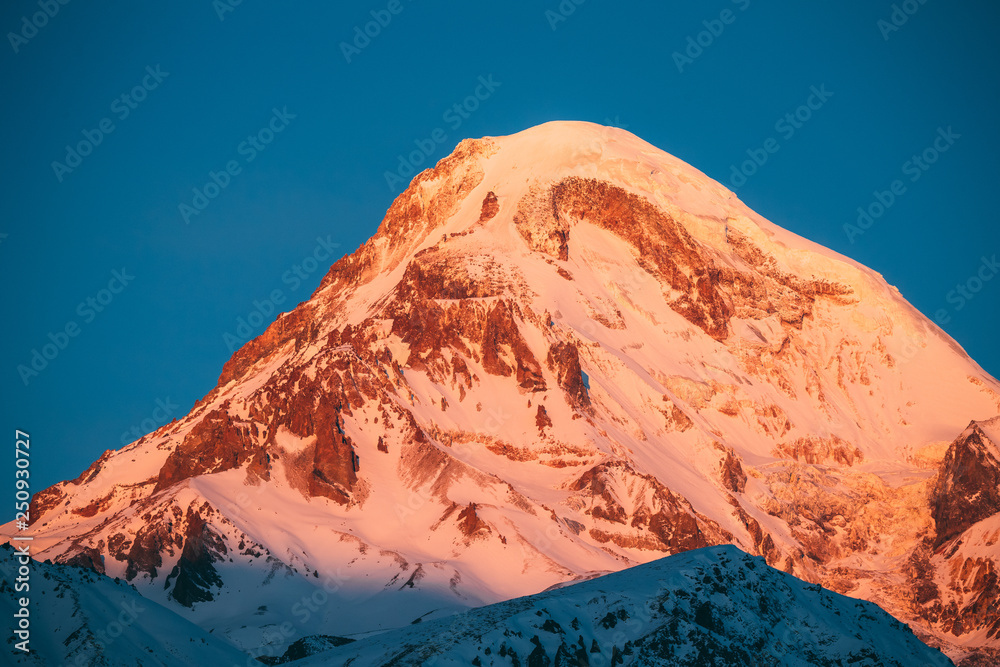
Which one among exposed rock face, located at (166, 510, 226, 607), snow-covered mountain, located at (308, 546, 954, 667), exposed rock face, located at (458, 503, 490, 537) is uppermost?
exposed rock face, located at (458, 503, 490, 537)

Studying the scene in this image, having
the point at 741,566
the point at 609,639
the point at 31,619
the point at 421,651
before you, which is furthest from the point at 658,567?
the point at 31,619

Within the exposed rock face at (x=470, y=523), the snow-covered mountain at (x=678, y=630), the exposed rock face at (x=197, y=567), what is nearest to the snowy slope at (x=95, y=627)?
the snow-covered mountain at (x=678, y=630)

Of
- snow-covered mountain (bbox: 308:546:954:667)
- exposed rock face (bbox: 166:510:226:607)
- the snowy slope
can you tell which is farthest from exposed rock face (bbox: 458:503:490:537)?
the snowy slope

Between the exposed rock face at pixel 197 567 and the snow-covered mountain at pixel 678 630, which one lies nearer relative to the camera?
the snow-covered mountain at pixel 678 630

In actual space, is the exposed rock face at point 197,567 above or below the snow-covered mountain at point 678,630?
above

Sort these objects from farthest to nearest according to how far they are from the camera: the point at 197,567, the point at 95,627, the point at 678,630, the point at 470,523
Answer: the point at 470,523 < the point at 197,567 < the point at 678,630 < the point at 95,627

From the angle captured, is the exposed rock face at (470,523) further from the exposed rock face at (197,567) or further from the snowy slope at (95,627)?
the snowy slope at (95,627)

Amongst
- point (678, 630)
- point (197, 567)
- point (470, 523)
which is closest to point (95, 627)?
point (678, 630)

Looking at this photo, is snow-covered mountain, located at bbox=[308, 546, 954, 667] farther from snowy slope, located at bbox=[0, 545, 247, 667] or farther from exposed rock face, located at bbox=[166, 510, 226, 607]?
exposed rock face, located at bbox=[166, 510, 226, 607]

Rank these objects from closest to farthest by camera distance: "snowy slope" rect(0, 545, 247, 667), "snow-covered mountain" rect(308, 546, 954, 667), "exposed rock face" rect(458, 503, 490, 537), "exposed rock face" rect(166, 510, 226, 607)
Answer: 1. "snowy slope" rect(0, 545, 247, 667)
2. "snow-covered mountain" rect(308, 546, 954, 667)
3. "exposed rock face" rect(166, 510, 226, 607)
4. "exposed rock face" rect(458, 503, 490, 537)

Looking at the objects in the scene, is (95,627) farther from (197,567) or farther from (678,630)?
(197,567)
